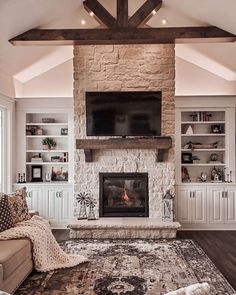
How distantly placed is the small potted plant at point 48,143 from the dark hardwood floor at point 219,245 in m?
1.66

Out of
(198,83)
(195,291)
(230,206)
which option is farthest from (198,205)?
(195,291)

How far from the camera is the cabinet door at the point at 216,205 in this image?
720cm

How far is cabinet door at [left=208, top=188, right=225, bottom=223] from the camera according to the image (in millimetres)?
7203

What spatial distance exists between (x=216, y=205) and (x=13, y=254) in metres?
4.53

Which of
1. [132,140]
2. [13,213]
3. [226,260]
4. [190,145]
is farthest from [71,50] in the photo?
[226,260]

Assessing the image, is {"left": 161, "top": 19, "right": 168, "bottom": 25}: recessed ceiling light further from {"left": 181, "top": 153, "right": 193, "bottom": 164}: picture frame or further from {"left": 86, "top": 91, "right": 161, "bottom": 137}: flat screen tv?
{"left": 181, "top": 153, "right": 193, "bottom": 164}: picture frame

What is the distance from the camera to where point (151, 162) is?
22.6 feet

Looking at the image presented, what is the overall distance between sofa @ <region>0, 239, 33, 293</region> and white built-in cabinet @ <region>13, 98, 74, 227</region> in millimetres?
3009

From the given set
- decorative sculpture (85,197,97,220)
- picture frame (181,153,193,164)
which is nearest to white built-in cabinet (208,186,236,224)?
picture frame (181,153,193,164)

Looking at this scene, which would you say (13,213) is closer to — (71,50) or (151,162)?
(151,162)

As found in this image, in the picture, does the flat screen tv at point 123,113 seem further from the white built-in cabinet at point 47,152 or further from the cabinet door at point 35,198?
the cabinet door at point 35,198

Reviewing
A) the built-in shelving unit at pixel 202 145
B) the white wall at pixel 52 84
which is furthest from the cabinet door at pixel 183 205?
the white wall at pixel 52 84

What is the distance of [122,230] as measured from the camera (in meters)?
6.27

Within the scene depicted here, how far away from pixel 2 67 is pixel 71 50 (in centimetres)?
156
